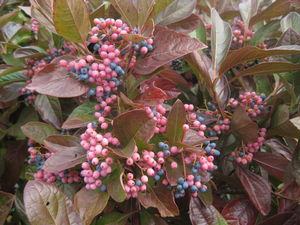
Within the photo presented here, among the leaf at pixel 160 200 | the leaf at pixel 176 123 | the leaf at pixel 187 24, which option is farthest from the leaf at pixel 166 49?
the leaf at pixel 160 200

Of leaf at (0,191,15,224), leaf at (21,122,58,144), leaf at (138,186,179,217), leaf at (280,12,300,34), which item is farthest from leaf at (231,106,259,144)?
leaf at (0,191,15,224)

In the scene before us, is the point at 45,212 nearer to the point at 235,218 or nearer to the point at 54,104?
the point at 54,104

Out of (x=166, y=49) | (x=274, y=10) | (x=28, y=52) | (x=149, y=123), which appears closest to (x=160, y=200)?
(x=149, y=123)

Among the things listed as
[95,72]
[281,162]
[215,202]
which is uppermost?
[95,72]

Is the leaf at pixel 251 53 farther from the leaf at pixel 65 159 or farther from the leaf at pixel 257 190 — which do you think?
the leaf at pixel 65 159

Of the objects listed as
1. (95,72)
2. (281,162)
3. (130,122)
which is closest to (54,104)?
(95,72)

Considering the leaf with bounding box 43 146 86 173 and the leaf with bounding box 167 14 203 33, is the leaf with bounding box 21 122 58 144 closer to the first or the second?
the leaf with bounding box 43 146 86 173
